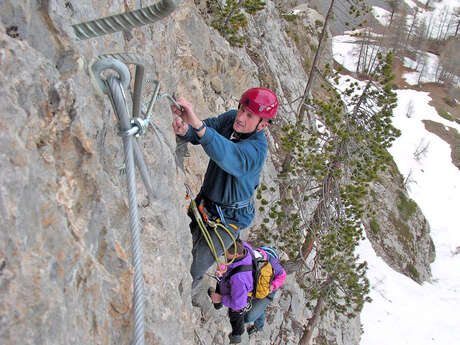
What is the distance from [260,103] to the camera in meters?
3.49

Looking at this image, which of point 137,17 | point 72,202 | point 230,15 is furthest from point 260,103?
point 230,15

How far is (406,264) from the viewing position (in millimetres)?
24219

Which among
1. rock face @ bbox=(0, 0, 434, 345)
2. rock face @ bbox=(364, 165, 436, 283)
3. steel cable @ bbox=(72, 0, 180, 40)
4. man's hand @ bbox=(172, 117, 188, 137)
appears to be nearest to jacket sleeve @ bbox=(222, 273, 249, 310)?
rock face @ bbox=(0, 0, 434, 345)

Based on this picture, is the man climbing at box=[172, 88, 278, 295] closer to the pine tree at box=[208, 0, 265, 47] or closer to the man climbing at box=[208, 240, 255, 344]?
the man climbing at box=[208, 240, 255, 344]

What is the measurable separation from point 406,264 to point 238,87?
20510mm

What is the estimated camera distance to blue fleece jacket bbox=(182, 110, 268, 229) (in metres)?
2.87

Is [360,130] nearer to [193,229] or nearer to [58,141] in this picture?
[193,229]

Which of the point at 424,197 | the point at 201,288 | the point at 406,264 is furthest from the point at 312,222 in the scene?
the point at 424,197

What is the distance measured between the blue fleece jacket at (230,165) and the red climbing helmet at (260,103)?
208 millimetres

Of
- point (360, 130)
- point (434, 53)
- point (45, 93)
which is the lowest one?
point (434, 53)

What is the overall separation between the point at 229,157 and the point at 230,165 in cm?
9

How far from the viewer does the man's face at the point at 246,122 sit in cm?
348

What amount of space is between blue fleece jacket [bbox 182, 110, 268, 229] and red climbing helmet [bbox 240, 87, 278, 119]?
21 cm

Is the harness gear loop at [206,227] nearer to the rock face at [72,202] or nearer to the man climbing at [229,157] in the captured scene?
the man climbing at [229,157]
